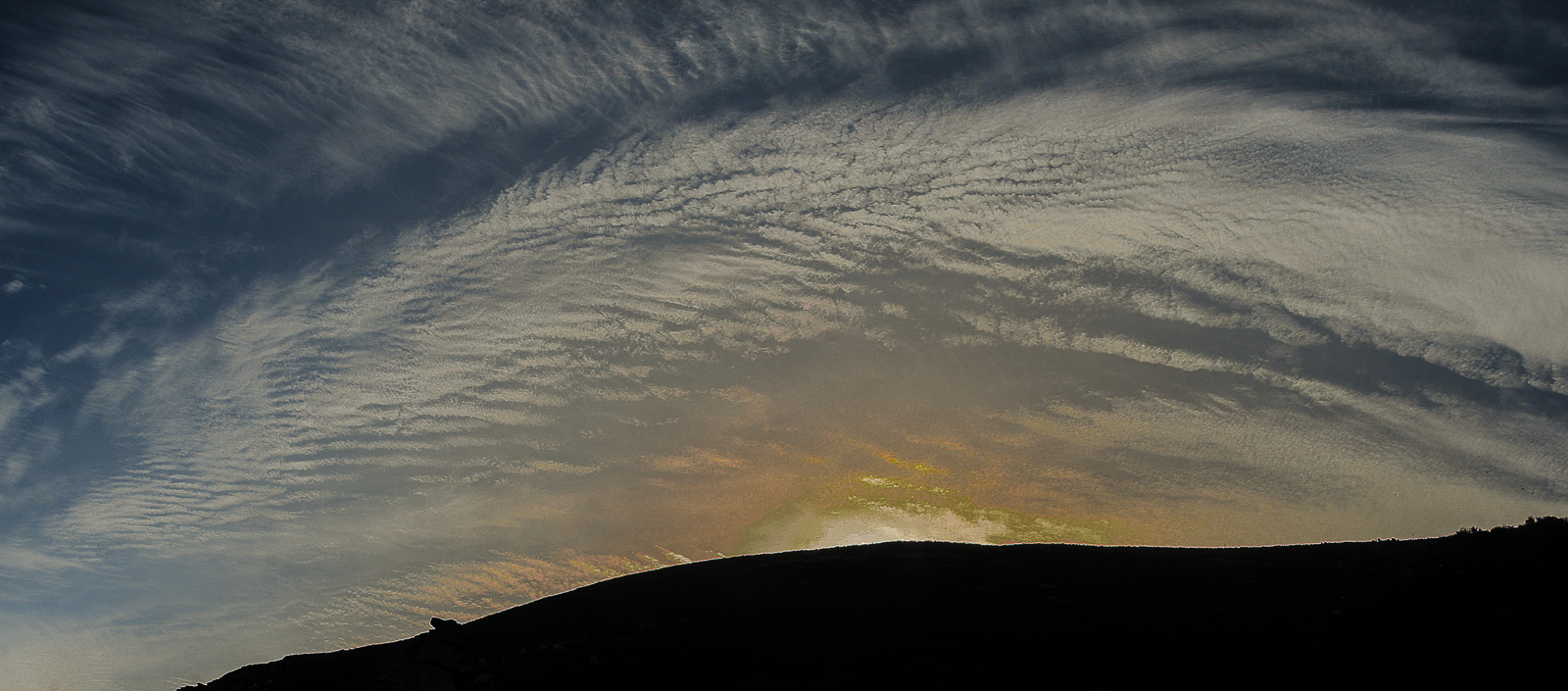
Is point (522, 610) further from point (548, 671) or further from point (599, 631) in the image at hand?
point (548, 671)

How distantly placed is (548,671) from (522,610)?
15384 millimetres

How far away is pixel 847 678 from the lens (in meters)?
28.8

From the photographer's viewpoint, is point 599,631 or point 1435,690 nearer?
point 1435,690

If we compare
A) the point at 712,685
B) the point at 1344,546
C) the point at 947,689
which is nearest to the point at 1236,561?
the point at 1344,546

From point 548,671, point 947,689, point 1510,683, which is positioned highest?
point 548,671

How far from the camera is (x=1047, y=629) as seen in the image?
105 feet

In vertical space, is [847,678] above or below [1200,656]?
above

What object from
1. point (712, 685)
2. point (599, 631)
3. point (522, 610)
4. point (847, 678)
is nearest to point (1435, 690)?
point (847, 678)

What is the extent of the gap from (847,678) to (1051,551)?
24189 mm

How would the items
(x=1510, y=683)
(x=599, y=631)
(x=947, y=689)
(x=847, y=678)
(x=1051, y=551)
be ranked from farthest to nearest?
(x=1051, y=551) → (x=599, y=631) → (x=847, y=678) → (x=947, y=689) → (x=1510, y=683)

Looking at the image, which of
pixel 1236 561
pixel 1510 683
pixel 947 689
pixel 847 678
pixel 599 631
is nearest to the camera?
pixel 1510 683

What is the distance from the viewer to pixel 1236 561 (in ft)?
142

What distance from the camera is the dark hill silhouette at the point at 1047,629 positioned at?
26.5m

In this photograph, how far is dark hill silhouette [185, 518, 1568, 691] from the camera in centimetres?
2650
